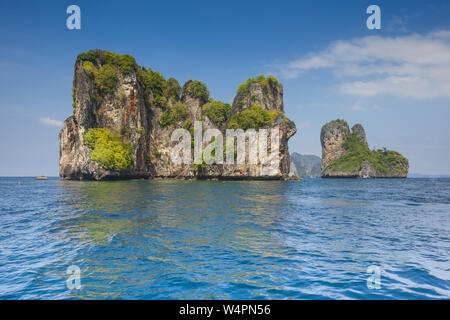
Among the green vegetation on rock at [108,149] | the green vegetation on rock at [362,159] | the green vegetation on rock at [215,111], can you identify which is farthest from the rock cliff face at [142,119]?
the green vegetation on rock at [362,159]

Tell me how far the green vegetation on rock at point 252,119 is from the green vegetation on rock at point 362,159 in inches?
3880

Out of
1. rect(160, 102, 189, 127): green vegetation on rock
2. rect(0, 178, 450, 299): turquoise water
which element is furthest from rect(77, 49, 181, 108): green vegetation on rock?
rect(0, 178, 450, 299): turquoise water

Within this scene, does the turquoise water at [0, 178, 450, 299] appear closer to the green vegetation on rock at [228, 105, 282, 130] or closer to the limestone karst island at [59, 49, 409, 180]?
the limestone karst island at [59, 49, 409, 180]

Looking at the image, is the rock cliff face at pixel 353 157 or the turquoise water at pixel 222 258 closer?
the turquoise water at pixel 222 258

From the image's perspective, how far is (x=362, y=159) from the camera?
157 metres

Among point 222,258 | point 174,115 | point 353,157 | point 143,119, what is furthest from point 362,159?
point 222,258

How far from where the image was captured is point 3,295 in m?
6.75

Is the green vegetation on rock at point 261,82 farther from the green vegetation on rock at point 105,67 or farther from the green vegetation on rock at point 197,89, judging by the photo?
the green vegetation on rock at point 105,67

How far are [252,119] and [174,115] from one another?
27.0m

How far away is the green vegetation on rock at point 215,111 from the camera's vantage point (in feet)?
283

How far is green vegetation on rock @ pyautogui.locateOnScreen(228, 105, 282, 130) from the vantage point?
77.5 m
